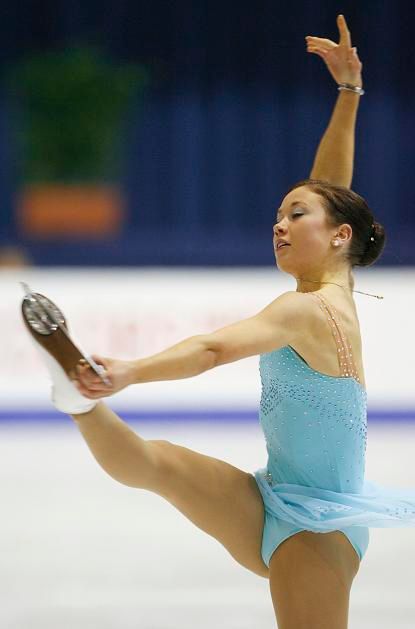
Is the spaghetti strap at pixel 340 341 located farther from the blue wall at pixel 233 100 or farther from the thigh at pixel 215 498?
the blue wall at pixel 233 100

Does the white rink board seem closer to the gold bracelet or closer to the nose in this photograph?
the gold bracelet

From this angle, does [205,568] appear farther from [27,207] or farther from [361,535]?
[27,207]

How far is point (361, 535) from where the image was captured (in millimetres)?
2254

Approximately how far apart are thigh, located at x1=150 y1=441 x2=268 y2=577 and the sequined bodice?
104 mm

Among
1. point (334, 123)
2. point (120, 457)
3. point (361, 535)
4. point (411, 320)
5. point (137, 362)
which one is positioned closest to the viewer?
point (137, 362)

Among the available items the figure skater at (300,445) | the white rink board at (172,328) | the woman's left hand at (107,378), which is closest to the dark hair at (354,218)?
the figure skater at (300,445)

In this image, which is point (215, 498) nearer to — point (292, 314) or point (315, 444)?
point (315, 444)

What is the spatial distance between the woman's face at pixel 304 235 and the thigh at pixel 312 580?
1.88 feet

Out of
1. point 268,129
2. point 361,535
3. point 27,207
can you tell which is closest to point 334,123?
point 361,535

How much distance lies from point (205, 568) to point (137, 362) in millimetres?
1283

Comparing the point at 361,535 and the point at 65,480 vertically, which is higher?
the point at 361,535

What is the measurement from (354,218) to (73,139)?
20.1 feet

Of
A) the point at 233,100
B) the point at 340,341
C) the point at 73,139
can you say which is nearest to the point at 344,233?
the point at 340,341

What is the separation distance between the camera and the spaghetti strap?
2.18 meters
